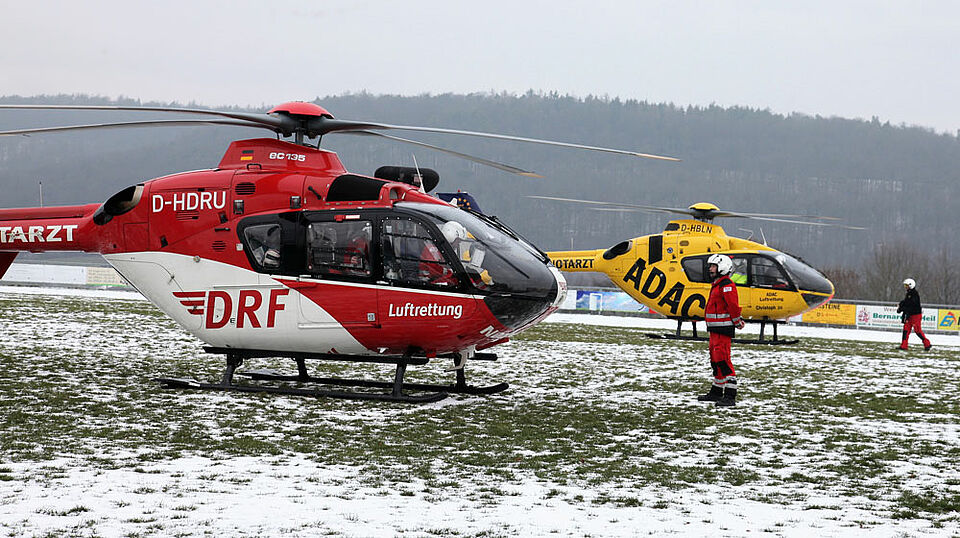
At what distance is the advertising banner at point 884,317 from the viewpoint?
108 ft

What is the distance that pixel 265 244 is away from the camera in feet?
34.0

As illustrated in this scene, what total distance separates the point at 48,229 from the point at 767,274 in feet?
49.3

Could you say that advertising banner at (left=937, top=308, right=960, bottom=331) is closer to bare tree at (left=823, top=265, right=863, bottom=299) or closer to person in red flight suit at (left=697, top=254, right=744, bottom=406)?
person in red flight suit at (left=697, top=254, right=744, bottom=406)

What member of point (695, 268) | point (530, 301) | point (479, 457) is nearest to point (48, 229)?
point (530, 301)

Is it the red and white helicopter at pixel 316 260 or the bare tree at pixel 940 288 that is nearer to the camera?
the red and white helicopter at pixel 316 260

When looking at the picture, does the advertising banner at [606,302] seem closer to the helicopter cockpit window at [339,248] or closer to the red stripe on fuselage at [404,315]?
the red stripe on fuselage at [404,315]

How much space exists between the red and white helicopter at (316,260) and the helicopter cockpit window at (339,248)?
0.01m

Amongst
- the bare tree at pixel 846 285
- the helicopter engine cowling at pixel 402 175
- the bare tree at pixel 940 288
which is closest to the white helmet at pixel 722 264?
the helicopter engine cowling at pixel 402 175

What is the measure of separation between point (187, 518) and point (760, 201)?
639 feet

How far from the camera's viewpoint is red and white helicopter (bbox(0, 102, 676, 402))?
384 inches

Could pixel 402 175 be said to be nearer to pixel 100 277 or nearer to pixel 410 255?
pixel 410 255

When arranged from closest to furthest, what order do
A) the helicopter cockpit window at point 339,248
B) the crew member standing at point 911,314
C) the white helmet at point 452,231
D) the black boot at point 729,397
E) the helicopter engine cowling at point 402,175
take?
the white helmet at point 452,231, the helicopter cockpit window at point 339,248, the black boot at point 729,397, the helicopter engine cowling at point 402,175, the crew member standing at point 911,314

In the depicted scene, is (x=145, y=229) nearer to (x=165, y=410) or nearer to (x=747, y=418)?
(x=165, y=410)

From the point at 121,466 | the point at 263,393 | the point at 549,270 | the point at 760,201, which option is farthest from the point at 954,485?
the point at 760,201
